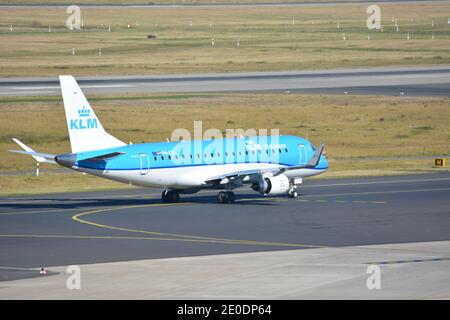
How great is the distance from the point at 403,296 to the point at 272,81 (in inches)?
3932

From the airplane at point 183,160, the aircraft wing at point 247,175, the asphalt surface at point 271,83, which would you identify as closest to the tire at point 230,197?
the airplane at point 183,160

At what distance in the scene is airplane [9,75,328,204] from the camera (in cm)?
6644

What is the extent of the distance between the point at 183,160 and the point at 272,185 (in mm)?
5877

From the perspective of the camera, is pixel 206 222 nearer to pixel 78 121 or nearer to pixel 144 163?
pixel 144 163

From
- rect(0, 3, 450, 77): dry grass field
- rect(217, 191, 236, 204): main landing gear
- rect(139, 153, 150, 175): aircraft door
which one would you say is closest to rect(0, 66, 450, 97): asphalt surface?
rect(0, 3, 450, 77): dry grass field

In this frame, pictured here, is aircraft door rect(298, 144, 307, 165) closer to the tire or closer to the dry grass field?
the tire

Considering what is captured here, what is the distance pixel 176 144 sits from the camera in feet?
231

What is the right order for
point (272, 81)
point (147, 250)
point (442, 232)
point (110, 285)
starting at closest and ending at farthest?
1. point (110, 285)
2. point (147, 250)
3. point (442, 232)
4. point (272, 81)

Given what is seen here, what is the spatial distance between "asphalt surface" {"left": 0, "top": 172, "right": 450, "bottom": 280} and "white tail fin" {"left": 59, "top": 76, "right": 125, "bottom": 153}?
14.2 ft

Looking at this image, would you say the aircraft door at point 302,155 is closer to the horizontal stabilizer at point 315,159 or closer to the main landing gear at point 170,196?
the horizontal stabilizer at point 315,159

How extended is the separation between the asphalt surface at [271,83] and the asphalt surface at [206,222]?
52217 mm
